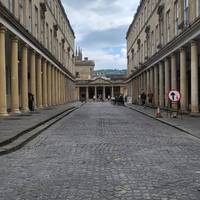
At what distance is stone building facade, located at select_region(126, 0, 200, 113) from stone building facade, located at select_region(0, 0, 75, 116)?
34.3 feet

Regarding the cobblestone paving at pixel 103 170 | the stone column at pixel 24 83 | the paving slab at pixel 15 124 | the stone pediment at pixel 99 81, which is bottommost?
the cobblestone paving at pixel 103 170

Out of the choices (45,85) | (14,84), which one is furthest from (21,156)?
(45,85)

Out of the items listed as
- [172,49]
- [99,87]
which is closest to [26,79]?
[172,49]

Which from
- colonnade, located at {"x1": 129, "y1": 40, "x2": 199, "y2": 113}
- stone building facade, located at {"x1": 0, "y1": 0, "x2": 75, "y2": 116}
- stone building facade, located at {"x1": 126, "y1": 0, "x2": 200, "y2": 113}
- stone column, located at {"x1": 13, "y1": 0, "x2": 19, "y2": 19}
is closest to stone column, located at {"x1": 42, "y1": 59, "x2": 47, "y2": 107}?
stone building facade, located at {"x1": 0, "y1": 0, "x2": 75, "y2": 116}

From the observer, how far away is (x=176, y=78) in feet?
114

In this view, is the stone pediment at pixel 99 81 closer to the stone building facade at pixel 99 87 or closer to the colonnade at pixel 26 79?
the stone building facade at pixel 99 87

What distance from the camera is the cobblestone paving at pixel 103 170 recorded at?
666cm

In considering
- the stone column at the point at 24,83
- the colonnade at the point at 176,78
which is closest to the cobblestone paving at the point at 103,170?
the colonnade at the point at 176,78

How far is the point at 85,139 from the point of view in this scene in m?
14.4

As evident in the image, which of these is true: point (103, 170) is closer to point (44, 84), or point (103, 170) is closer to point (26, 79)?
point (26, 79)

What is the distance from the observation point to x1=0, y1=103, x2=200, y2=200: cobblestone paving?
6660 millimetres

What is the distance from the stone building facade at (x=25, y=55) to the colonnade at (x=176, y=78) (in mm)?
10694

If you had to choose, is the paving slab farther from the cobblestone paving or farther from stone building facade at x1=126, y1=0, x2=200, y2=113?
stone building facade at x1=126, y1=0, x2=200, y2=113

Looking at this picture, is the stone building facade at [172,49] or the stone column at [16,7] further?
the stone column at [16,7]
